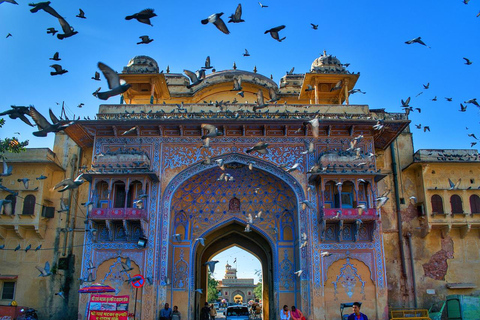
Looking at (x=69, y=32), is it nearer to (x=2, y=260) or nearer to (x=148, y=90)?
(x=148, y=90)

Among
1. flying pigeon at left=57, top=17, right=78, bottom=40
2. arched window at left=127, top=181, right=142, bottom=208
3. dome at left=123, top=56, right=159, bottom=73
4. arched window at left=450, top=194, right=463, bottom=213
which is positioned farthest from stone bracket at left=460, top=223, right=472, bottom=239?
flying pigeon at left=57, top=17, right=78, bottom=40

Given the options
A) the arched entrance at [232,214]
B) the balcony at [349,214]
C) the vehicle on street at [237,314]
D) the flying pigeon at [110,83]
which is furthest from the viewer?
the vehicle on street at [237,314]

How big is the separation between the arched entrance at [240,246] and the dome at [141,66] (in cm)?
715

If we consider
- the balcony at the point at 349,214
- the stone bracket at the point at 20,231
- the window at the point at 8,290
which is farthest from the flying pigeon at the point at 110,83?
the window at the point at 8,290

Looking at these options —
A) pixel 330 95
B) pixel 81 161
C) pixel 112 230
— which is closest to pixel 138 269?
pixel 112 230

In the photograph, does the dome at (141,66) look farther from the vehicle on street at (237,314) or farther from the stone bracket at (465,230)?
the stone bracket at (465,230)

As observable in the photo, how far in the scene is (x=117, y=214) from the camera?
626 inches

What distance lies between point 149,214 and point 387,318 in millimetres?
8951

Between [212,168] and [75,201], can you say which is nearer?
[212,168]

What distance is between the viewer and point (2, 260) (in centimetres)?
1834

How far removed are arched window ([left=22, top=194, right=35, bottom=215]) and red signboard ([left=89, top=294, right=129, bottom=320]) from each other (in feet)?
26.6

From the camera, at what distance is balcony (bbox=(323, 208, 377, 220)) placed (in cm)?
1579

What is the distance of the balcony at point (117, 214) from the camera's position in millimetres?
15836

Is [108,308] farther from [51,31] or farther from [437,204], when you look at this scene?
[437,204]
